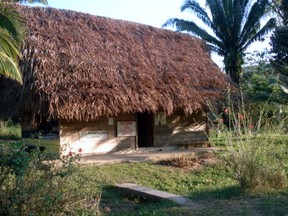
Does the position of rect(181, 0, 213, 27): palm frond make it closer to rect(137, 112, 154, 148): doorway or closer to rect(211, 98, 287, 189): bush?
rect(137, 112, 154, 148): doorway

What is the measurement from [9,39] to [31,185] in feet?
22.5

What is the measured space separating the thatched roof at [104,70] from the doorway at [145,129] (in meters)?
1.41

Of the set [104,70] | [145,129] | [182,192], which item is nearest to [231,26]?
[145,129]

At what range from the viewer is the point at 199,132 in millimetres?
15633

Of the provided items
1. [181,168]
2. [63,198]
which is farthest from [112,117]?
[63,198]

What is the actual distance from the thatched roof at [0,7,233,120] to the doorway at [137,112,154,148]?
4.64 feet

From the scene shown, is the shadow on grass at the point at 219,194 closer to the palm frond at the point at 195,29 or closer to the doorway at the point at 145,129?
the doorway at the point at 145,129

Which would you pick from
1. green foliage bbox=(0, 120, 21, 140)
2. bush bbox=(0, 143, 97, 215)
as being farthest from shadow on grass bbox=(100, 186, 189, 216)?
green foliage bbox=(0, 120, 21, 140)

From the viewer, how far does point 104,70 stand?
497 inches

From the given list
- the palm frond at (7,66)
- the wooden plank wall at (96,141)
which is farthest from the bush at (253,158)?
the wooden plank wall at (96,141)

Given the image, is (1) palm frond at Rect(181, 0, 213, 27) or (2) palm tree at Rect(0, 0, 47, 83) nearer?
(2) palm tree at Rect(0, 0, 47, 83)

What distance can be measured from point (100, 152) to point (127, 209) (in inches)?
244

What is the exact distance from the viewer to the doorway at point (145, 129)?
14.7 metres

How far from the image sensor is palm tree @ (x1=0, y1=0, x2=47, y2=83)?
9.98 m
